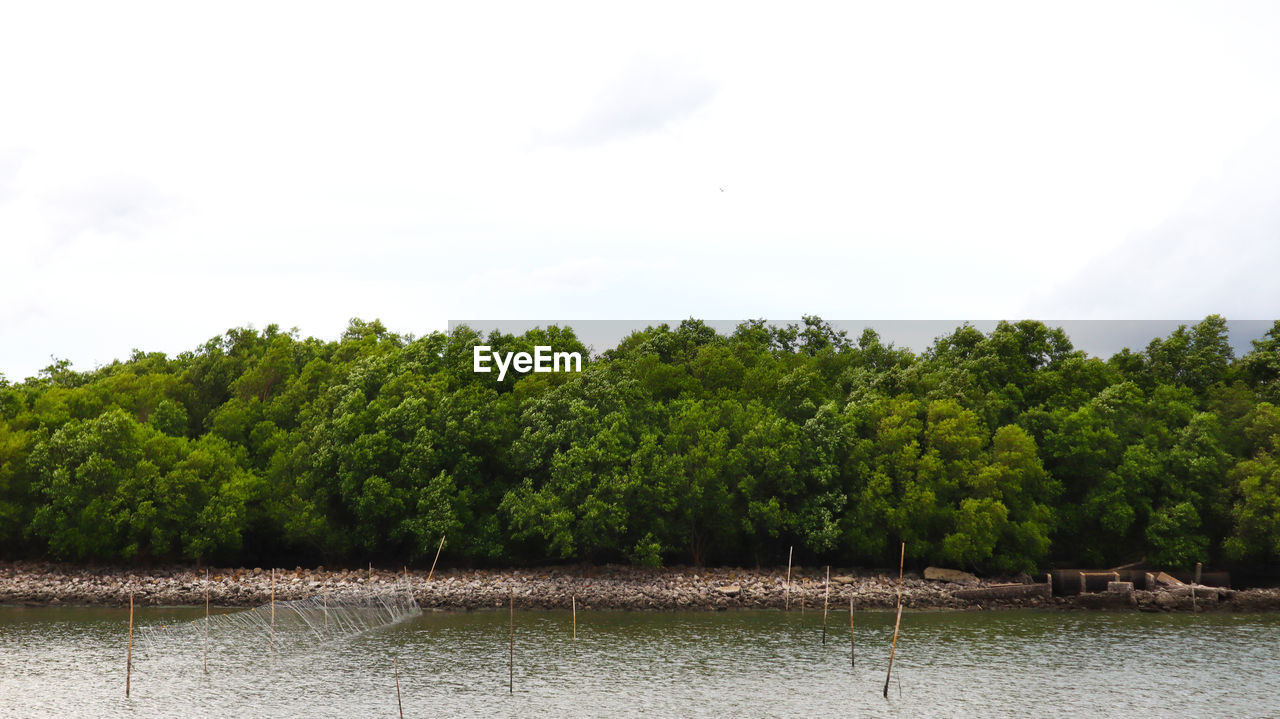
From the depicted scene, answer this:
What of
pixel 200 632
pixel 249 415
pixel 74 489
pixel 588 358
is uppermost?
pixel 588 358

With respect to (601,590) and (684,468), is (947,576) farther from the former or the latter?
(601,590)

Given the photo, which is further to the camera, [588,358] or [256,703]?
[588,358]

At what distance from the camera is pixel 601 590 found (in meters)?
51.1

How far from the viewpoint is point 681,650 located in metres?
39.3

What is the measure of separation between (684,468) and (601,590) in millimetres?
8810

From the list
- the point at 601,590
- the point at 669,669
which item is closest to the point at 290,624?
the point at 601,590

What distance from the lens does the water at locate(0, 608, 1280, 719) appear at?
3119cm

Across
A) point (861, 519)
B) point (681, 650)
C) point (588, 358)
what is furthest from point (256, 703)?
point (588, 358)

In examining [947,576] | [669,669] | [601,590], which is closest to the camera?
[669,669]

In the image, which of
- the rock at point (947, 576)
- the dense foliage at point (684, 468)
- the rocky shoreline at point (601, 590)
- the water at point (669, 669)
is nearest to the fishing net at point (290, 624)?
the water at point (669, 669)

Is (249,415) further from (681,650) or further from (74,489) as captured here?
(681,650)

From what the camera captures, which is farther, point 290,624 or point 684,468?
point 684,468

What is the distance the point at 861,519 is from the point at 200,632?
3279cm

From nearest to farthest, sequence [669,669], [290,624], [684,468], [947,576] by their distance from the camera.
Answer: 1. [669,669]
2. [290,624]
3. [947,576]
4. [684,468]
